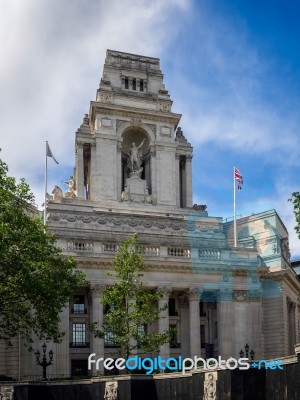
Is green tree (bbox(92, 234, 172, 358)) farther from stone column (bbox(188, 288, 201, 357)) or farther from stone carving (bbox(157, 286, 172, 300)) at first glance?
stone column (bbox(188, 288, 201, 357))

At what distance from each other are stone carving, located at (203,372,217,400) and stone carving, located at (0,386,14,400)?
15706mm

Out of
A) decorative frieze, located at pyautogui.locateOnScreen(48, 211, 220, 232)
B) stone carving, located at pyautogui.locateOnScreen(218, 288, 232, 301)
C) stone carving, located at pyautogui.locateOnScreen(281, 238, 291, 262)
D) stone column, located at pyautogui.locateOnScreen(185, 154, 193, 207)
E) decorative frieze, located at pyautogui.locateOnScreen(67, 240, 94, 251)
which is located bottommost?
stone carving, located at pyautogui.locateOnScreen(218, 288, 232, 301)

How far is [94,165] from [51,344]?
1167 inches

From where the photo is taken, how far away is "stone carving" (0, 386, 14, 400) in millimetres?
48975

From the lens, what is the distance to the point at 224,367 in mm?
39688

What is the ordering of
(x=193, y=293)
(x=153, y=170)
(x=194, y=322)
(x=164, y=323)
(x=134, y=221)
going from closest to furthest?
(x=164, y=323) → (x=194, y=322) → (x=193, y=293) → (x=134, y=221) → (x=153, y=170)

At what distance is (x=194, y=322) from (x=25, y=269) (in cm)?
2604

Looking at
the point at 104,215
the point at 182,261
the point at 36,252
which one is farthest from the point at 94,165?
the point at 36,252

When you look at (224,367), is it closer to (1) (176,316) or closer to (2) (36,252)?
(2) (36,252)

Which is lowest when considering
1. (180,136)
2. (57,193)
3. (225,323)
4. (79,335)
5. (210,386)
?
(210,386)

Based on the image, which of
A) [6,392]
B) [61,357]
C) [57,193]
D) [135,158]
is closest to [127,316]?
[6,392]

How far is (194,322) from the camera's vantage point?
7431cm

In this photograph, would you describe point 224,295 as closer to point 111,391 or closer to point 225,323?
point 225,323

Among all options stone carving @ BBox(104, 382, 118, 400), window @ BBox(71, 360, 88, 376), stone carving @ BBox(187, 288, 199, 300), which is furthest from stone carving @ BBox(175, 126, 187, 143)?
stone carving @ BBox(104, 382, 118, 400)
